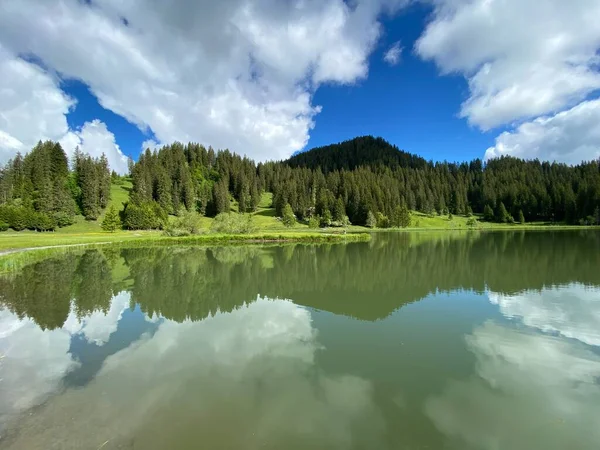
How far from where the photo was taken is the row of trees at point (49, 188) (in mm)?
80000

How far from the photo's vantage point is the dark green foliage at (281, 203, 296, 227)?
348 ft

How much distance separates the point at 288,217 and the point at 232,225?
36.0m

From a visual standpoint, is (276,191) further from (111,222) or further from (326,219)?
(111,222)

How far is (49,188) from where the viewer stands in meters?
85.0

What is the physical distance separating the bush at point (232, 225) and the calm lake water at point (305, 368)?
2005 inches

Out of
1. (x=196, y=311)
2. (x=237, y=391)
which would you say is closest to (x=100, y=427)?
(x=237, y=391)

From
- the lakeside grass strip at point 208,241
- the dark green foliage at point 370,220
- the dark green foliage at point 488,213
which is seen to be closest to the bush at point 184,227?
the lakeside grass strip at point 208,241

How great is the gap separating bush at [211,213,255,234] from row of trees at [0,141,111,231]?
4309 centimetres

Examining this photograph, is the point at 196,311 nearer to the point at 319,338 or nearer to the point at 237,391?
the point at 319,338

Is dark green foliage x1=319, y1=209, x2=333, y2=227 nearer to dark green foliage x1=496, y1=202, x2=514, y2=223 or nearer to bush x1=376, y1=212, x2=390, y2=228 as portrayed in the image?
bush x1=376, y1=212, x2=390, y2=228

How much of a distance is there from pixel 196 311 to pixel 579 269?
28123mm

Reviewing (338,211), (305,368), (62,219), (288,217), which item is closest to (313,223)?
(288,217)

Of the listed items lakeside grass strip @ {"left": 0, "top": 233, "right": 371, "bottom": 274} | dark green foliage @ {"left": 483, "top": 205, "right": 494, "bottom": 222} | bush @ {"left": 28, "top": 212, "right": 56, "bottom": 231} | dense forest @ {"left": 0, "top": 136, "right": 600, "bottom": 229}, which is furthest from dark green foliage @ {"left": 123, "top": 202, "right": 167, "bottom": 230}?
dark green foliage @ {"left": 483, "top": 205, "right": 494, "bottom": 222}

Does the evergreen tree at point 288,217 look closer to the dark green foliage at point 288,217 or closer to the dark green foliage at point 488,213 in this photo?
the dark green foliage at point 288,217
